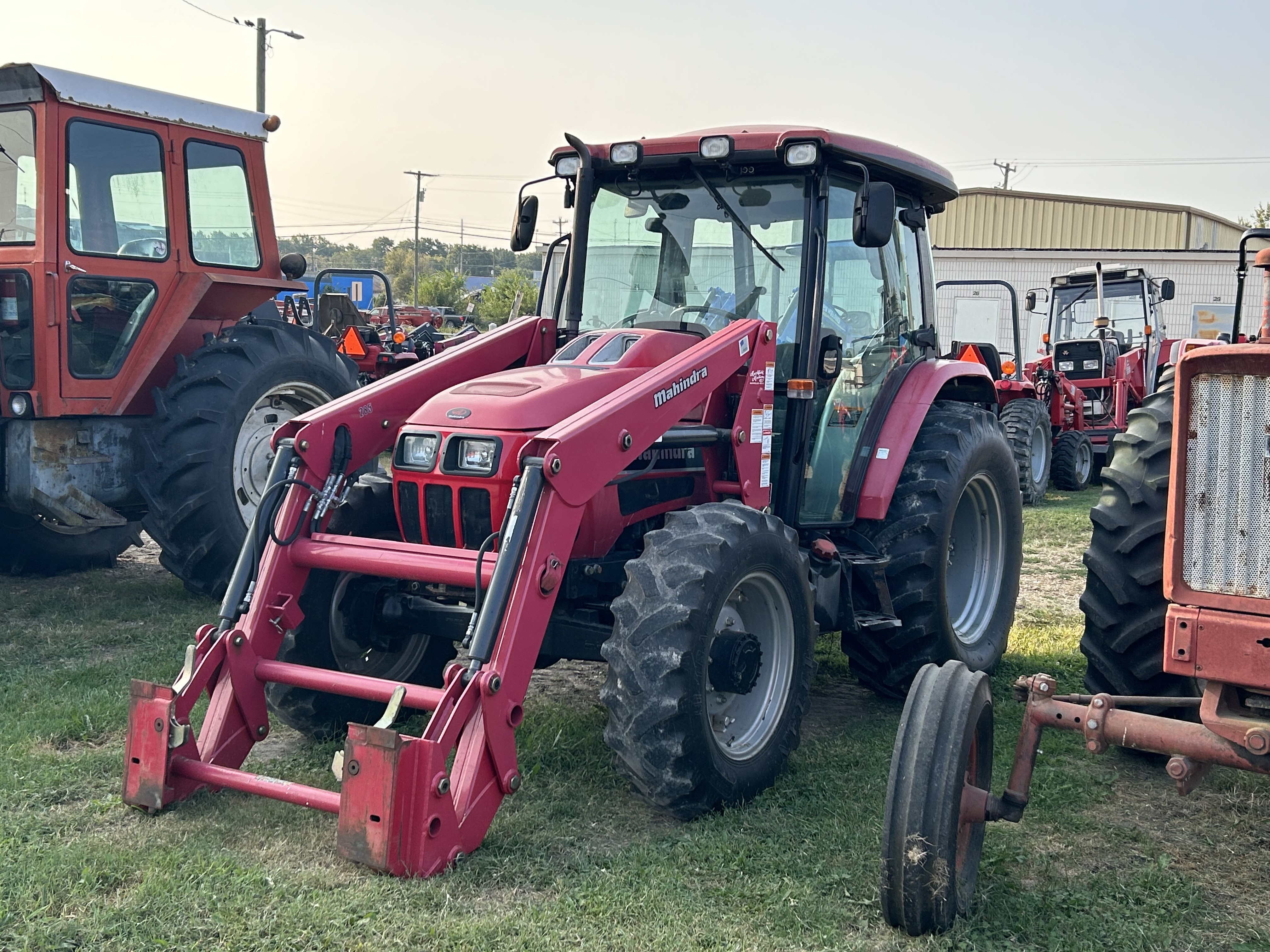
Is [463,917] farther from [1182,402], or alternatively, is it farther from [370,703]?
[1182,402]

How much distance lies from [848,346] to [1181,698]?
2.38m

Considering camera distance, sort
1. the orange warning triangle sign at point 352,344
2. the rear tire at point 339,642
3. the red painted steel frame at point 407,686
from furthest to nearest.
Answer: the orange warning triangle sign at point 352,344
the rear tire at point 339,642
the red painted steel frame at point 407,686

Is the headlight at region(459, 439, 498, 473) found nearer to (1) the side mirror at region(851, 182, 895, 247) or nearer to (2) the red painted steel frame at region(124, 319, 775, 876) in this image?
(2) the red painted steel frame at region(124, 319, 775, 876)

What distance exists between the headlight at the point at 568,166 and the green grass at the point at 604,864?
2.34m

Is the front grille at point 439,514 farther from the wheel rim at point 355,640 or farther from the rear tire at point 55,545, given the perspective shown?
the rear tire at point 55,545

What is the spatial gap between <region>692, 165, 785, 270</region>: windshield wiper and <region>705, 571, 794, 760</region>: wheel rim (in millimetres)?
1445

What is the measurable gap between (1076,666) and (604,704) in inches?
124

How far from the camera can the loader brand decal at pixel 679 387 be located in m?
4.18

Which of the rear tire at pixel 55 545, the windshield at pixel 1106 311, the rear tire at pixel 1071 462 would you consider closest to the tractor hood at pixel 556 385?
the rear tire at pixel 55 545

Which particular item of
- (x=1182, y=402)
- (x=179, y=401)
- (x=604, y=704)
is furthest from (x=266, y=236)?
(x=1182, y=402)

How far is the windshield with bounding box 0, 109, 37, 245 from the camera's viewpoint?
250 inches

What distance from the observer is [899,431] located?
211 inches

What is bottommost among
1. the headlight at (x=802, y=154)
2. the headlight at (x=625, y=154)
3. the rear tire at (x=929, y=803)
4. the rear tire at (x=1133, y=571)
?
the rear tire at (x=929, y=803)

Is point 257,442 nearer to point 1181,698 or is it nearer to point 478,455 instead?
point 478,455
